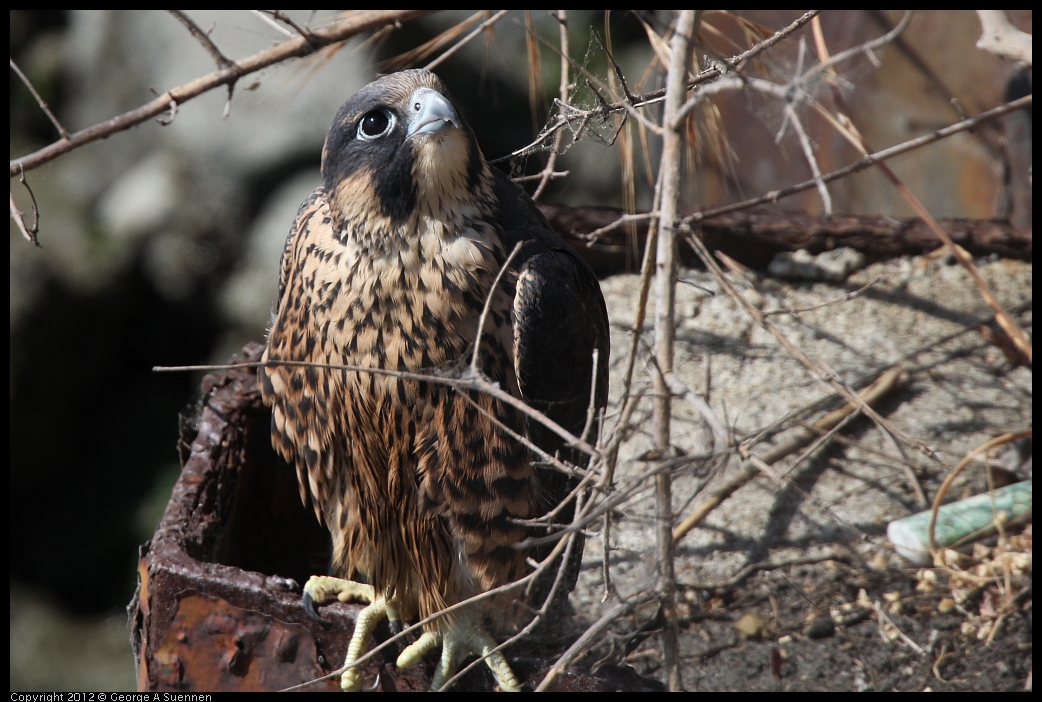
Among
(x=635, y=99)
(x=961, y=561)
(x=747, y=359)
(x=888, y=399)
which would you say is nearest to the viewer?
(x=635, y=99)

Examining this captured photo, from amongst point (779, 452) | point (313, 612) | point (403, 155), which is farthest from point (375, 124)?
point (779, 452)

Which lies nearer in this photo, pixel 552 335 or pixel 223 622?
pixel 223 622

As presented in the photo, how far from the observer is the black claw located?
1732mm

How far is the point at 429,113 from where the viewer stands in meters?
1.65

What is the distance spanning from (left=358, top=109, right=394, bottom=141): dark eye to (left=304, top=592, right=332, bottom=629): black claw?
1.00 m

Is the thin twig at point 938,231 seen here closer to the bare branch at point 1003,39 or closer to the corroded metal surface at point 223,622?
the bare branch at point 1003,39

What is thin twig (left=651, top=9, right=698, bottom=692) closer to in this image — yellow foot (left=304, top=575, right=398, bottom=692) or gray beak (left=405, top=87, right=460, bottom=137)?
gray beak (left=405, top=87, right=460, bottom=137)

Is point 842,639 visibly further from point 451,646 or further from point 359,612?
point 359,612

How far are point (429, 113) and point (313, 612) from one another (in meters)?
1.08

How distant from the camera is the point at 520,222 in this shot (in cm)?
191

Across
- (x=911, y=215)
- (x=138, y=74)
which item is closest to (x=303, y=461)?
(x=911, y=215)

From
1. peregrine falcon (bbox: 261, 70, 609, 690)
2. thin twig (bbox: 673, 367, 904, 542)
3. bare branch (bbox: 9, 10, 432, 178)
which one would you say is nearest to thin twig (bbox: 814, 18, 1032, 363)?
peregrine falcon (bbox: 261, 70, 609, 690)
